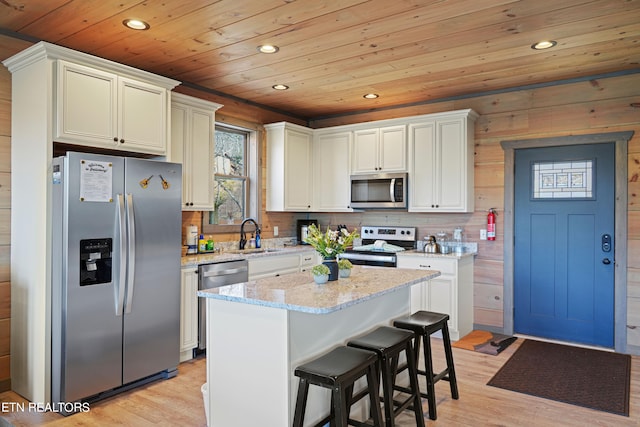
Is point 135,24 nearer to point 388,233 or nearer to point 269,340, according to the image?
point 269,340

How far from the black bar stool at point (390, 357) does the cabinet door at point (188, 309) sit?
1.74m

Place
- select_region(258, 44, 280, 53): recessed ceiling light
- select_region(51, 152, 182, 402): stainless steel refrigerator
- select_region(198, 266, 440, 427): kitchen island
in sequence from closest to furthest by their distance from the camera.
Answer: select_region(198, 266, 440, 427): kitchen island
select_region(51, 152, 182, 402): stainless steel refrigerator
select_region(258, 44, 280, 53): recessed ceiling light

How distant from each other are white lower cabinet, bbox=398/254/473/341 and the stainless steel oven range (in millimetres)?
198

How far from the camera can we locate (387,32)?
325 cm

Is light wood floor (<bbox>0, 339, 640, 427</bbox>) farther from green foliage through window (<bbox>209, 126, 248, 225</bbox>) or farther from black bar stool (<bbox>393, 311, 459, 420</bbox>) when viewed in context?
green foliage through window (<bbox>209, 126, 248, 225</bbox>)

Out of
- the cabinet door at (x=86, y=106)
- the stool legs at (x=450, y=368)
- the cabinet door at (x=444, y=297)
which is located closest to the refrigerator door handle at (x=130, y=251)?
the cabinet door at (x=86, y=106)

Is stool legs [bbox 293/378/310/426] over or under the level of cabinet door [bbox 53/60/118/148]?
under

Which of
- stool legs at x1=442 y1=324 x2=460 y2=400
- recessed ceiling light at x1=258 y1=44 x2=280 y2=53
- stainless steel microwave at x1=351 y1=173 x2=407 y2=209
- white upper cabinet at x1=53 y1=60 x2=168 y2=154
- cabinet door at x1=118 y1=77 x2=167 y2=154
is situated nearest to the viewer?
white upper cabinet at x1=53 y1=60 x2=168 y2=154

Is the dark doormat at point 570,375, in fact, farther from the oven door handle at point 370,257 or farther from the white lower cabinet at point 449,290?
the oven door handle at point 370,257

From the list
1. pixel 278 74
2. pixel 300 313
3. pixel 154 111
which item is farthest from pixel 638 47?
pixel 154 111

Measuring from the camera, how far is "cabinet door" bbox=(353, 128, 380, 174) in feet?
17.3

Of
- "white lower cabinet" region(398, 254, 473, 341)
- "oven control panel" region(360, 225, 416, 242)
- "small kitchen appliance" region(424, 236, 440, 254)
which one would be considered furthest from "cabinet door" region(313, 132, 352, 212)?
"white lower cabinet" region(398, 254, 473, 341)

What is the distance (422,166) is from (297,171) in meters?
1.52

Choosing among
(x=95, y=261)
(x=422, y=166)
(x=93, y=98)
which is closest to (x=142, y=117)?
(x=93, y=98)
